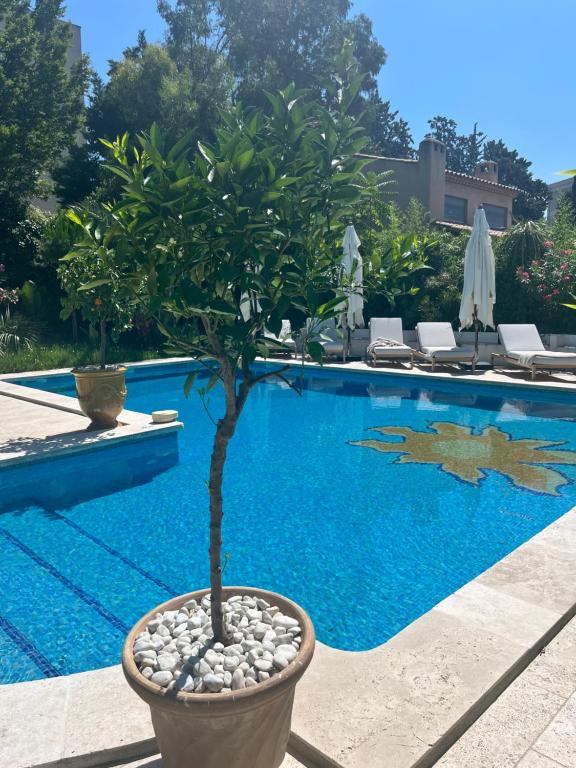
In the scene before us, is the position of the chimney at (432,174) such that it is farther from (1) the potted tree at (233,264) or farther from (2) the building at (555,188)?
(1) the potted tree at (233,264)

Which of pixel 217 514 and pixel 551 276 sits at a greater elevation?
pixel 551 276

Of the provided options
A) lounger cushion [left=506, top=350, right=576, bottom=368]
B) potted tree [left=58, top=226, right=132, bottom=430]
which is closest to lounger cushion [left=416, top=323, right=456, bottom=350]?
lounger cushion [left=506, top=350, right=576, bottom=368]

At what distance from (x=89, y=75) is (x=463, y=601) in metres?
27.7

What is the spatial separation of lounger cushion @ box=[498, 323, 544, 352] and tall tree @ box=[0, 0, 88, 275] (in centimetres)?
1448

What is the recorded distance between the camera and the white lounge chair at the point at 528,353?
11.9 m

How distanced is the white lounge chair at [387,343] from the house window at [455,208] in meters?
15.6

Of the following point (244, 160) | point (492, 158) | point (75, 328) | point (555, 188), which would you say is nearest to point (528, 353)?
point (244, 160)

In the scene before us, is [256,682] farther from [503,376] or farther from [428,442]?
[503,376]

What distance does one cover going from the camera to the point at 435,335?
14336 millimetres

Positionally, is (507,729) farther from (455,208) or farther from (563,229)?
(455,208)

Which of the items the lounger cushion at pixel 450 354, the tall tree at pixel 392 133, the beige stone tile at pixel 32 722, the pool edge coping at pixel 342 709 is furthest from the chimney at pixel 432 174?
the beige stone tile at pixel 32 722

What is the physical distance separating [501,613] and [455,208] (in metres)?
29.0

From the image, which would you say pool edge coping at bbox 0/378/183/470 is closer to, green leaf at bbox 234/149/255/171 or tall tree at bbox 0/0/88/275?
green leaf at bbox 234/149/255/171

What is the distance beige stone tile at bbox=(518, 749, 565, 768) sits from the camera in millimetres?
2158
